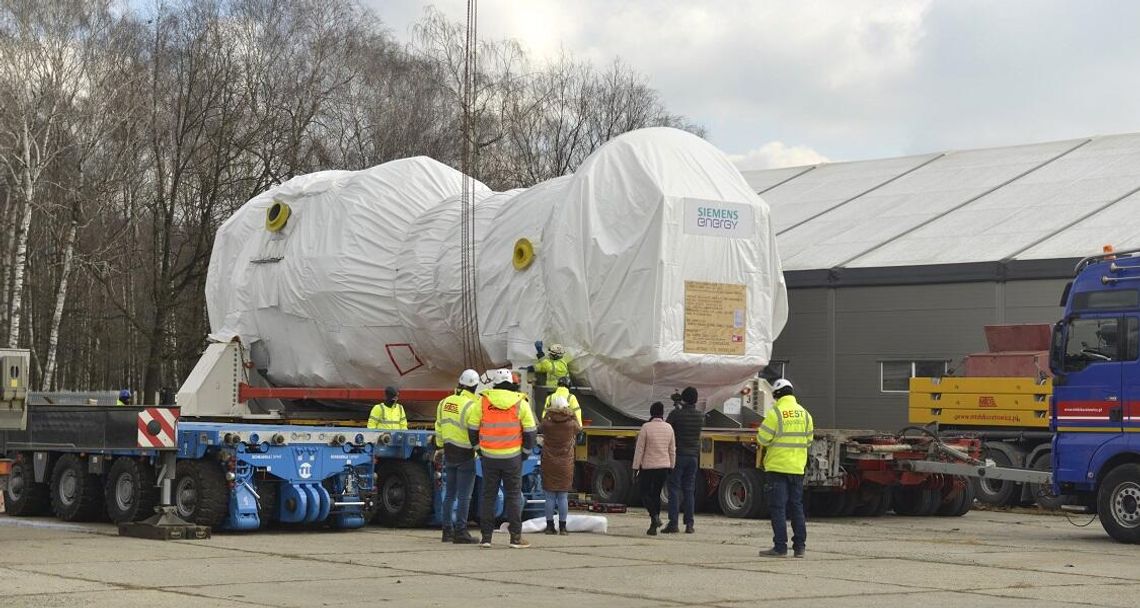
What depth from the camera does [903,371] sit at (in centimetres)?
3123

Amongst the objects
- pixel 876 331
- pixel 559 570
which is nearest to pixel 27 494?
pixel 559 570

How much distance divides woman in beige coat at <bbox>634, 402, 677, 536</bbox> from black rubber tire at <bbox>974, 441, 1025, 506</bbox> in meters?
8.27

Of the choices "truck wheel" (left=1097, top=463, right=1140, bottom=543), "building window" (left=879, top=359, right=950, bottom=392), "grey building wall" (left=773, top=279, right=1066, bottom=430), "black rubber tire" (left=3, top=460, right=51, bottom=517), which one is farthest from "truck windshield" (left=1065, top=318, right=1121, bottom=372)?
"black rubber tire" (left=3, top=460, right=51, bottom=517)

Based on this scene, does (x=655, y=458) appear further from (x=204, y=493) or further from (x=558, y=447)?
(x=204, y=493)

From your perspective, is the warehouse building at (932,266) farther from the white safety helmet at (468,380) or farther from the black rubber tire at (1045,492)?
the white safety helmet at (468,380)

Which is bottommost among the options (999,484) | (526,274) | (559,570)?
(559,570)

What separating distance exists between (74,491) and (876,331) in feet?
57.8

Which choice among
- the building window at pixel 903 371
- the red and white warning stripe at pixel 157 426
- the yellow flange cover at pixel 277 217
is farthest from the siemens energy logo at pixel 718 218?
the building window at pixel 903 371

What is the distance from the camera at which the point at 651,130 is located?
23547 millimetres

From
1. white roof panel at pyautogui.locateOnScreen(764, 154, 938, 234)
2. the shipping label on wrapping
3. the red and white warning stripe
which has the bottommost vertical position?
the red and white warning stripe

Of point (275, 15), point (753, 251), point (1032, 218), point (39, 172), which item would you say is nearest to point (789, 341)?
point (1032, 218)

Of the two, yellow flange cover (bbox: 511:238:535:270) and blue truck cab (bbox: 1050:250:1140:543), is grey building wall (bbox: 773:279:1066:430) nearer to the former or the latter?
blue truck cab (bbox: 1050:250:1140:543)

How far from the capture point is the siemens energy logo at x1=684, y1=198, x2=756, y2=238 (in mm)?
22516

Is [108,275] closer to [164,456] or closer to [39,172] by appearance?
[39,172]
